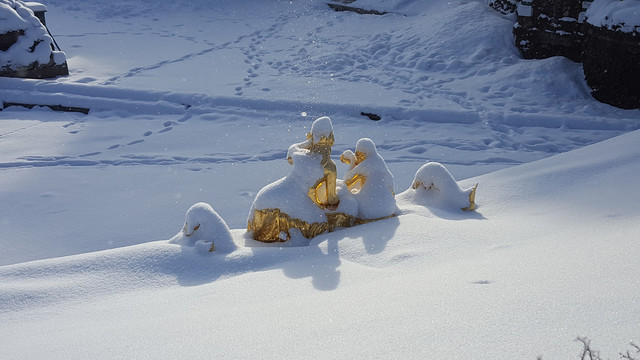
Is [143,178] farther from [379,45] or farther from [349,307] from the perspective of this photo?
[379,45]

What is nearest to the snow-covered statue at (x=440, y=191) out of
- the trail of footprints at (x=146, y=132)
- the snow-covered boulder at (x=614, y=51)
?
the trail of footprints at (x=146, y=132)

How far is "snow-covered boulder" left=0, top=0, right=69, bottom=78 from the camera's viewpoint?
730cm

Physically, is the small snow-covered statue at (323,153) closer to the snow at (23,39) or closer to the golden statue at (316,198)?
the golden statue at (316,198)

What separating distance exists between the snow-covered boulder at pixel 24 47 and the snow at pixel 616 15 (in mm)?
6594

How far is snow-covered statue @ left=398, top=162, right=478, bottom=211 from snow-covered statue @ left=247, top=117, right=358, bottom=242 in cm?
53

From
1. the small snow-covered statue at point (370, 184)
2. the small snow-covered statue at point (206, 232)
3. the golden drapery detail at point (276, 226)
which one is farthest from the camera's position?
the small snow-covered statue at point (370, 184)

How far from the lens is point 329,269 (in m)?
2.48

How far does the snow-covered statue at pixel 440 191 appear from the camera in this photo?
3.24 m

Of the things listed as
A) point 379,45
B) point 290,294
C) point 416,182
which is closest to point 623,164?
point 416,182

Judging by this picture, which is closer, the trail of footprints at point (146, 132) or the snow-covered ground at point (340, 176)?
the snow-covered ground at point (340, 176)

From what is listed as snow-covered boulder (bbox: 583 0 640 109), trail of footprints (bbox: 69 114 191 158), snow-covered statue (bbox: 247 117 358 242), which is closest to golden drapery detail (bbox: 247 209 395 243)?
snow-covered statue (bbox: 247 117 358 242)

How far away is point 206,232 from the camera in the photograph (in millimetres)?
2736

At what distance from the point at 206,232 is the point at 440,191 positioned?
4.44 ft

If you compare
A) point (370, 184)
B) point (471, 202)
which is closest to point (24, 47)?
point (370, 184)
